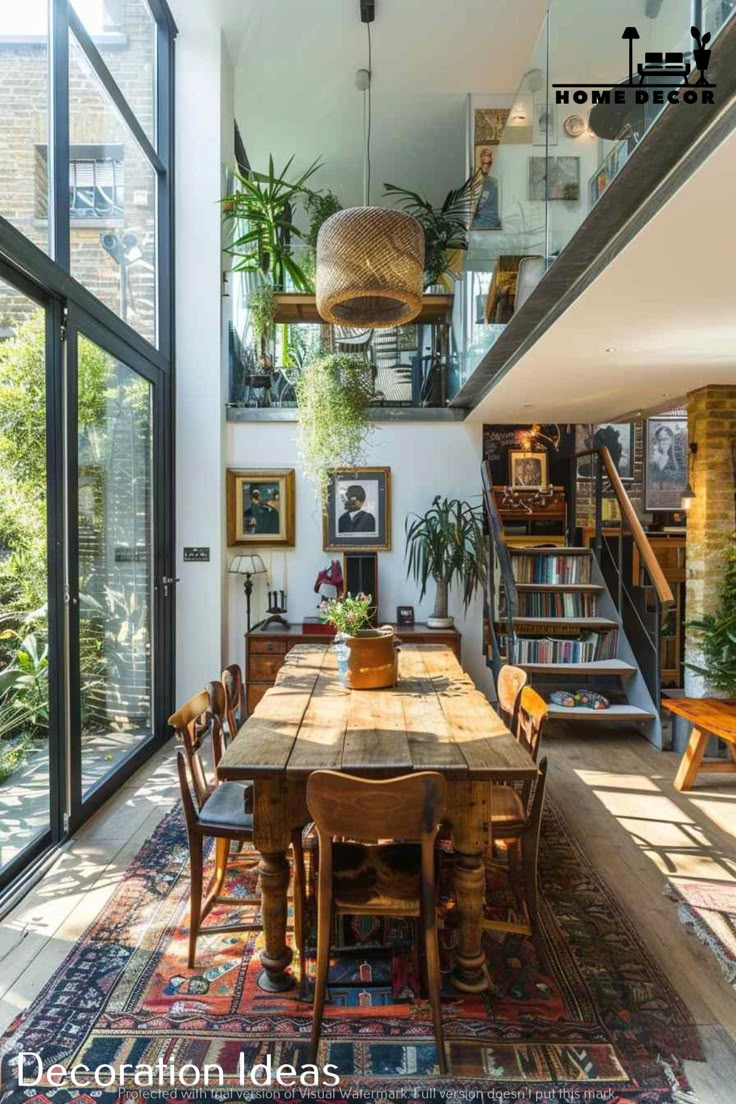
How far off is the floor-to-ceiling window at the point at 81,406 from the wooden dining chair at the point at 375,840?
5.32 feet

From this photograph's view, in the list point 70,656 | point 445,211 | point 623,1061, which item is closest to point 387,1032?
point 623,1061

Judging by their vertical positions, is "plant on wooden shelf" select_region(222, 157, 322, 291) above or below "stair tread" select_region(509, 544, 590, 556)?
above

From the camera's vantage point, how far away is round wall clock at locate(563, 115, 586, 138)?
2930 mm

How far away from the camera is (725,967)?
2338 mm

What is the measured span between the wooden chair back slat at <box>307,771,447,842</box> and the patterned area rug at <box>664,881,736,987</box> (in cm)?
133

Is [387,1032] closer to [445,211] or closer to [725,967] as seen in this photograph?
[725,967]

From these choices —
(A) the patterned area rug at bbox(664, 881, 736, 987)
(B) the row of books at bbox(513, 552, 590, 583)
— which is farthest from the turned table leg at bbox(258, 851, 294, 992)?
(B) the row of books at bbox(513, 552, 590, 583)

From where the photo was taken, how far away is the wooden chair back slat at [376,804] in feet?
5.95

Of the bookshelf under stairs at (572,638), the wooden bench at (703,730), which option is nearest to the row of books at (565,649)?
the bookshelf under stairs at (572,638)

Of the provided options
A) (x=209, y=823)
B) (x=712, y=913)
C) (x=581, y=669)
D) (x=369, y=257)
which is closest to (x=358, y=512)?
(x=581, y=669)

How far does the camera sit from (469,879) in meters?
2.20

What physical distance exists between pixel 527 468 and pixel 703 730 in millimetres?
4499

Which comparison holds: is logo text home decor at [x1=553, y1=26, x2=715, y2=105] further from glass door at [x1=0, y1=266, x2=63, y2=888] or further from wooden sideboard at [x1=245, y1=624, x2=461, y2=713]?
wooden sideboard at [x1=245, y1=624, x2=461, y2=713]

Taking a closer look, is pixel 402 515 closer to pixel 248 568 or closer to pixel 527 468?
pixel 248 568
